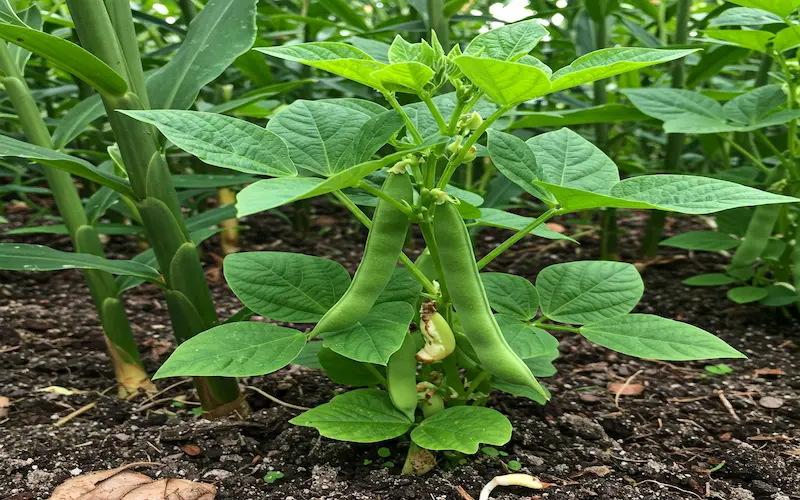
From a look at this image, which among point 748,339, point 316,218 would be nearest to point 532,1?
point 316,218

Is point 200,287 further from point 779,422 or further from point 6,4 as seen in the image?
point 779,422

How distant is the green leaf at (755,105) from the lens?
143 centimetres

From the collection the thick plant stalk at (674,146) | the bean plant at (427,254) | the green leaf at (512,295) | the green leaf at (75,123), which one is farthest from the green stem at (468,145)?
the thick plant stalk at (674,146)

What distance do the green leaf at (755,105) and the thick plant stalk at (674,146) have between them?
32 cm

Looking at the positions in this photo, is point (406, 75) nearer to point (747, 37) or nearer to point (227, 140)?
point (227, 140)

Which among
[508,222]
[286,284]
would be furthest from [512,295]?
[286,284]

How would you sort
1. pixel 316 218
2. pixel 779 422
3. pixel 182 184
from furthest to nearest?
pixel 316 218 → pixel 182 184 → pixel 779 422

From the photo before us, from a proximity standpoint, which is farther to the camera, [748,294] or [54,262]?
[748,294]

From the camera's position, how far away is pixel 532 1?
86.5 inches

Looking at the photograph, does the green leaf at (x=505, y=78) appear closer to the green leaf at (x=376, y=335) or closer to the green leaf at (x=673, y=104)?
the green leaf at (x=376, y=335)

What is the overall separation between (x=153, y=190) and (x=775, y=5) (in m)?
1.21

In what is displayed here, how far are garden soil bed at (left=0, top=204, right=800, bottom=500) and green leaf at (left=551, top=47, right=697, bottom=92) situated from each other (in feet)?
1.85

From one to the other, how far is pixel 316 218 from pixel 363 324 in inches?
68.7

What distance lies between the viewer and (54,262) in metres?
1.00
